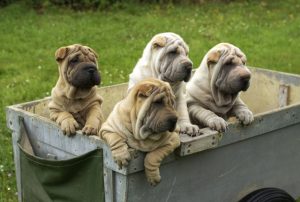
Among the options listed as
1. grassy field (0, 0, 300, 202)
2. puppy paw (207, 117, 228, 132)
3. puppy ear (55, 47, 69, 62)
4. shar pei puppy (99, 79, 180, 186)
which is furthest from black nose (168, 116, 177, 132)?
grassy field (0, 0, 300, 202)

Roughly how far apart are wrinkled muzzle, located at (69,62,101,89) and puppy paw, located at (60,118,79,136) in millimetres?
222

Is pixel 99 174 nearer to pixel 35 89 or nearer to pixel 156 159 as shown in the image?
pixel 156 159

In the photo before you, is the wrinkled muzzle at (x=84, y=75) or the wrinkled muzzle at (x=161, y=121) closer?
the wrinkled muzzle at (x=161, y=121)

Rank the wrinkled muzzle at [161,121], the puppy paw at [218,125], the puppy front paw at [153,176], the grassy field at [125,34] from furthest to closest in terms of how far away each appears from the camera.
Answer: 1. the grassy field at [125,34]
2. the puppy paw at [218,125]
3. the puppy front paw at [153,176]
4. the wrinkled muzzle at [161,121]

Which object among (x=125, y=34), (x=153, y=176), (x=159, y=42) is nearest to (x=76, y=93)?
(x=159, y=42)

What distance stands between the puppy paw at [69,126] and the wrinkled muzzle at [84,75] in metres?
0.22

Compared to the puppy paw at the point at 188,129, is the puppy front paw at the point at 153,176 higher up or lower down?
lower down

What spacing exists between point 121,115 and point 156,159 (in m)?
0.28

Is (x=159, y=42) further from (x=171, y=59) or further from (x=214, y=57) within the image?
(x=214, y=57)

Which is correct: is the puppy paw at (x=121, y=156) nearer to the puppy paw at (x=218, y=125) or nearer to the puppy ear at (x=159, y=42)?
the puppy paw at (x=218, y=125)

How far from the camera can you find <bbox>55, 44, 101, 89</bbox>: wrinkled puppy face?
10.5 ft

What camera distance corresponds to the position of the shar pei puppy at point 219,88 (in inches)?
130

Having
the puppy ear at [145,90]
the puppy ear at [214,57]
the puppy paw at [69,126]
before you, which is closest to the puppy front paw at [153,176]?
the puppy ear at [145,90]

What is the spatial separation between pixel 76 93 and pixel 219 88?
2.74 feet
